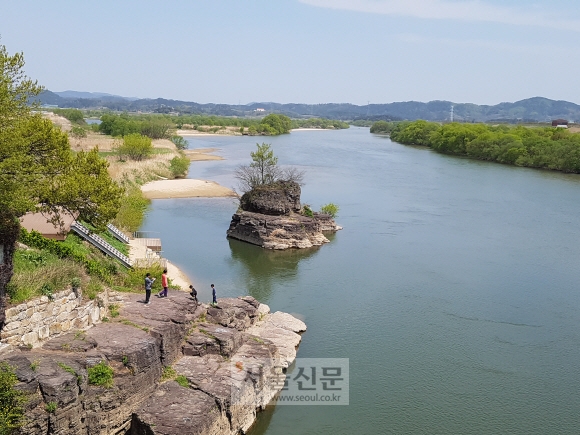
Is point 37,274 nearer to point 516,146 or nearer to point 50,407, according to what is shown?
point 50,407

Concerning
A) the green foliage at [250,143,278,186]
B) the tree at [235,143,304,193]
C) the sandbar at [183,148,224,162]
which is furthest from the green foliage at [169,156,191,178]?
the green foliage at [250,143,278,186]

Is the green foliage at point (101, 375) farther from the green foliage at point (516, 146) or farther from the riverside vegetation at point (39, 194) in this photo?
the green foliage at point (516, 146)

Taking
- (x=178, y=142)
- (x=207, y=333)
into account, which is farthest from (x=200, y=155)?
(x=207, y=333)

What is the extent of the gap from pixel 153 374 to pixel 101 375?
1.78m

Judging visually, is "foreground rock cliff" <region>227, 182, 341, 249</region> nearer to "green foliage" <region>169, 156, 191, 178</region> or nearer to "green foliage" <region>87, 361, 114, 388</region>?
"green foliage" <region>87, 361, 114, 388</region>

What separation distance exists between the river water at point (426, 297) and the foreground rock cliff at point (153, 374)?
1816mm

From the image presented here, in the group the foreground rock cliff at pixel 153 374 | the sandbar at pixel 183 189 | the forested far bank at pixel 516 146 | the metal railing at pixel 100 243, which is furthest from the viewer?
the forested far bank at pixel 516 146

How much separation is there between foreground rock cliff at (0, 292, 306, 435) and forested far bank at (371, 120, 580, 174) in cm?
6456

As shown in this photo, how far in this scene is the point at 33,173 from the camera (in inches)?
608

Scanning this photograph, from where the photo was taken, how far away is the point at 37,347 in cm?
1373

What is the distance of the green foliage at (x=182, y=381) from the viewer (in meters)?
15.5

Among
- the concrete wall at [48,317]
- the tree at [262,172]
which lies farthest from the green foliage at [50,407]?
the tree at [262,172]

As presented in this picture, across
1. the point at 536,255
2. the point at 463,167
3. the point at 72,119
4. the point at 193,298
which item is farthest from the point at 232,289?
the point at 72,119

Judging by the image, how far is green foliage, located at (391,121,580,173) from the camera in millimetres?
70938
